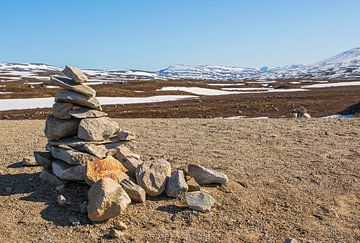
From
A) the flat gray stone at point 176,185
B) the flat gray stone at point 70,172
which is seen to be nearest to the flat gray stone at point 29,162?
the flat gray stone at point 70,172

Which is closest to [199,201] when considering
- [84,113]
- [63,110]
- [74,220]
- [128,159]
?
[128,159]

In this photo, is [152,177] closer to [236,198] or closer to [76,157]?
[76,157]

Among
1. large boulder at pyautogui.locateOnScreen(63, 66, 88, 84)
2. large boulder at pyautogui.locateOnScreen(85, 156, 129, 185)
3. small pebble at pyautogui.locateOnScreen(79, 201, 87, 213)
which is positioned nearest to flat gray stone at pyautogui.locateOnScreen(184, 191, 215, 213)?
large boulder at pyautogui.locateOnScreen(85, 156, 129, 185)

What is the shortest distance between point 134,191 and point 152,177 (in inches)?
27.0

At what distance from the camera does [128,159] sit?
11375 millimetres

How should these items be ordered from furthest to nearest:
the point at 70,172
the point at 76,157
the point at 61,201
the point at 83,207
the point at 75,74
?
the point at 75,74, the point at 76,157, the point at 70,172, the point at 61,201, the point at 83,207

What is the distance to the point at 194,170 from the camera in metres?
11.4

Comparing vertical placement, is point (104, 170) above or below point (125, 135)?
below

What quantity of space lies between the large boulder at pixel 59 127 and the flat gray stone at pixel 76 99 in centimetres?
52

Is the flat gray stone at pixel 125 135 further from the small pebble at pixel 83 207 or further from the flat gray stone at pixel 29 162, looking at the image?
the flat gray stone at pixel 29 162

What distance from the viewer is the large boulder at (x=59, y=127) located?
11289 millimetres

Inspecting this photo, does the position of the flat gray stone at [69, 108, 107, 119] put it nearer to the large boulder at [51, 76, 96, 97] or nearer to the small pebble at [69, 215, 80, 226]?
the large boulder at [51, 76, 96, 97]

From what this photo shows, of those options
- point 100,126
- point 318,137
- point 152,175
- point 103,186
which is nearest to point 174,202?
point 152,175

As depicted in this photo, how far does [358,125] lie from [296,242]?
13.1 meters
